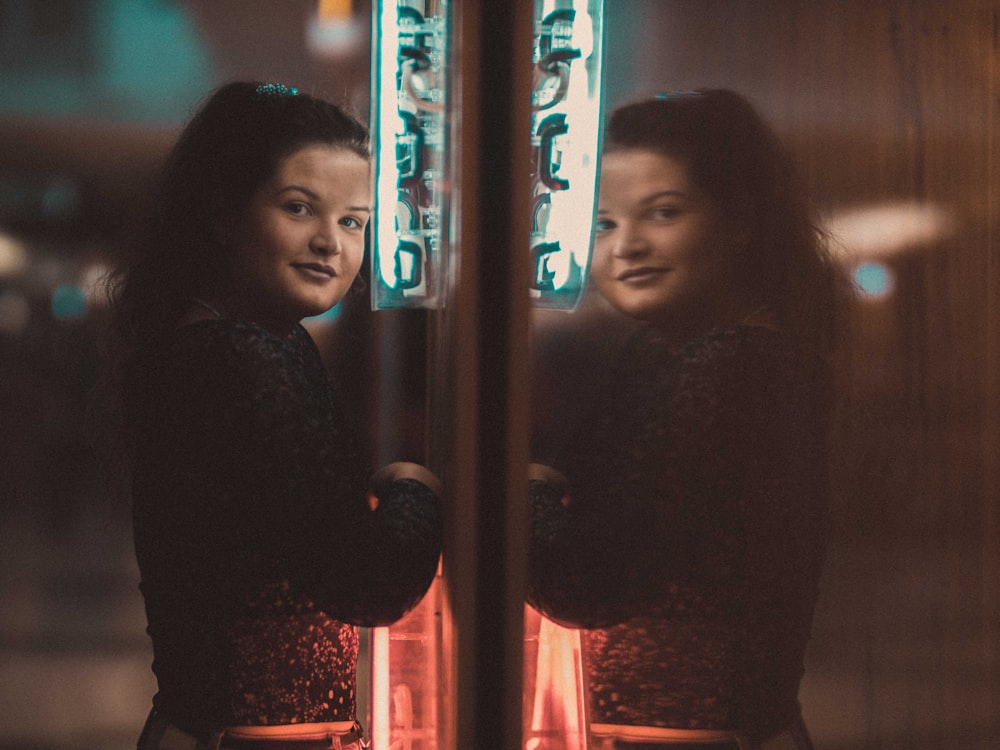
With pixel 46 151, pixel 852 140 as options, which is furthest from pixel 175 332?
pixel 852 140

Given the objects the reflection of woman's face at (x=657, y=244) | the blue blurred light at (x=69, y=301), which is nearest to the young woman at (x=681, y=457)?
the reflection of woman's face at (x=657, y=244)

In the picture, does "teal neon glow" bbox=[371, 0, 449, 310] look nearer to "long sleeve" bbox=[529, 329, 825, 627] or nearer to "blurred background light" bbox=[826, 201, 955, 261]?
"long sleeve" bbox=[529, 329, 825, 627]

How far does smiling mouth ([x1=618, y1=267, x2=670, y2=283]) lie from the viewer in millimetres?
1886

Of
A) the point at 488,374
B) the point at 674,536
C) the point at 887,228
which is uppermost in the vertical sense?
the point at 887,228

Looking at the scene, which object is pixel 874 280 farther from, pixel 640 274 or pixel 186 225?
pixel 186 225

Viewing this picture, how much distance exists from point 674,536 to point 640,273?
1.84ft

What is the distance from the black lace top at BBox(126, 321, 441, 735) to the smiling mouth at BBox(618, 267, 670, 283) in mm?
678

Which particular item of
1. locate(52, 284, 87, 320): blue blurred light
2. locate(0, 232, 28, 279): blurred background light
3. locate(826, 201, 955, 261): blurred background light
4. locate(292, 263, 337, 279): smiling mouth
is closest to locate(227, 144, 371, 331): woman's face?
locate(292, 263, 337, 279): smiling mouth

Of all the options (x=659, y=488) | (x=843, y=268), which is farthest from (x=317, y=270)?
(x=843, y=268)

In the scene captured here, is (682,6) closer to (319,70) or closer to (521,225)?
(521,225)

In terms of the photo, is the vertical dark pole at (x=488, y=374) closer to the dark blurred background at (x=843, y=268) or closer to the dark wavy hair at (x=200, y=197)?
the dark blurred background at (x=843, y=268)

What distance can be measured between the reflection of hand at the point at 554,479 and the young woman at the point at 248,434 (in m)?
0.28

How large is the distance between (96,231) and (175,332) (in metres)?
0.26

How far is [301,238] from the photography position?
1825 millimetres
